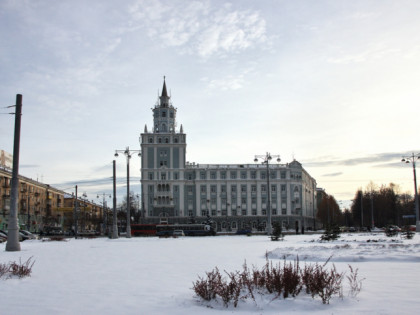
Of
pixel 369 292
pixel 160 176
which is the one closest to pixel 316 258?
pixel 369 292

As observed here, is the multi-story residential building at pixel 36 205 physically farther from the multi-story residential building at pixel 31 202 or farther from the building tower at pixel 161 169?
the building tower at pixel 161 169

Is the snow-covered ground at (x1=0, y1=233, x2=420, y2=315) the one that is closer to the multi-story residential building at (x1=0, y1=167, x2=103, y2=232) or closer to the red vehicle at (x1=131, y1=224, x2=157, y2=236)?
the red vehicle at (x1=131, y1=224, x2=157, y2=236)

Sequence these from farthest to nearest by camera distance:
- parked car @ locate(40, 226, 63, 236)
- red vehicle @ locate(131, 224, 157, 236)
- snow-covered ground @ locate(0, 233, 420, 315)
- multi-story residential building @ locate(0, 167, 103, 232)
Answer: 1. multi-story residential building @ locate(0, 167, 103, 232)
2. parked car @ locate(40, 226, 63, 236)
3. red vehicle @ locate(131, 224, 157, 236)
4. snow-covered ground @ locate(0, 233, 420, 315)

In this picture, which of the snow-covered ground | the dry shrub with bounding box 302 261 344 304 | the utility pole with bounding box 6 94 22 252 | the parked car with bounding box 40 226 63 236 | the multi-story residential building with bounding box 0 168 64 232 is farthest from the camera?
the multi-story residential building with bounding box 0 168 64 232

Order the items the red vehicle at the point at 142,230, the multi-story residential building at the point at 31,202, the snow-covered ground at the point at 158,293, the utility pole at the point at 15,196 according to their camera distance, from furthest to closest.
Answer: the multi-story residential building at the point at 31,202, the red vehicle at the point at 142,230, the utility pole at the point at 15,196, the snow-covered ground at the point at 158,293

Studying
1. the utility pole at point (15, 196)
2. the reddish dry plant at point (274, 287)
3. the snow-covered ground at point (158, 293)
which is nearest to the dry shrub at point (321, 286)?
the reddish dry plant at point (274, 287)

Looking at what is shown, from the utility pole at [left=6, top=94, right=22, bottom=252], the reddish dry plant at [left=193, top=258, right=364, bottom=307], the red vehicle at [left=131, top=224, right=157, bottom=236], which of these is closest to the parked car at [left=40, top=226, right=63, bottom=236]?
the red vehicle at [left=131, top=224, right=157, bottom=236]

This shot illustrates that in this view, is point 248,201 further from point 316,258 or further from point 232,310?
point 232,310

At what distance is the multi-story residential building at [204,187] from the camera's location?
10594 centimetres

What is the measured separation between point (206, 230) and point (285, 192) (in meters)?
40.9

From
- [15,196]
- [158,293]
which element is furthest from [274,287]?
[15,196]

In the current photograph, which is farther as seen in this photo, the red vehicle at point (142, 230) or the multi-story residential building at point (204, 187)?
the multi-story residential building at point (204, 187)

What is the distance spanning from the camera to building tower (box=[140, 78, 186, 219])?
105 metres

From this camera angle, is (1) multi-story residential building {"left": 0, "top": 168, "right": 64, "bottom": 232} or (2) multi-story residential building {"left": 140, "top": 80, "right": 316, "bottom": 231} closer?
(1) multi-story residential building {"left": 0, "top": 168, "right": 64, "bottom": 232}
